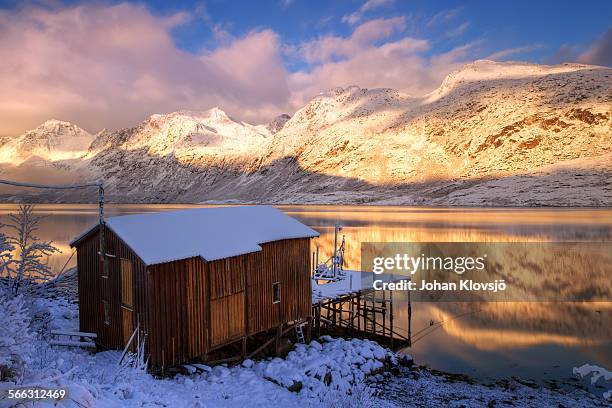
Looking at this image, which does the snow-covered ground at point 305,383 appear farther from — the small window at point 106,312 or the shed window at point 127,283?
the shed window at point 127,283

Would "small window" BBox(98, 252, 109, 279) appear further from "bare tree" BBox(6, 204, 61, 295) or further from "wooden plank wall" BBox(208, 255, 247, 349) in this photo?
"wooden plank wall" BBox(208, 255, 247, 349)

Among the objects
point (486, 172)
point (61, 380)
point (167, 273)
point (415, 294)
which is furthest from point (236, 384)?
point (486, 172)

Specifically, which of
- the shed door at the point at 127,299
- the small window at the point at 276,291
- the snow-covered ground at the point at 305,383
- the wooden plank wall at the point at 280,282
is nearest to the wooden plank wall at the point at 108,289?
the shed door at the point at 127,299

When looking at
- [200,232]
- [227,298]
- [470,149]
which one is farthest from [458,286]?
[470,149]

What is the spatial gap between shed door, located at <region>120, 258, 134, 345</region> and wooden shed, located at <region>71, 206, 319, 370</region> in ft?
0.12

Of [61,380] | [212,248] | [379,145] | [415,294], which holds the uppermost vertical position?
[379,145]

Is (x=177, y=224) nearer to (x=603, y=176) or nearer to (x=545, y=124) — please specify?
(x=603, y=176)

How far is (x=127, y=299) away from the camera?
1522cm

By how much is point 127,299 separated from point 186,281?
7.68ft

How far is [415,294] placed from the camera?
108 feet

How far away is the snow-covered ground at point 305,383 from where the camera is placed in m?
12.0

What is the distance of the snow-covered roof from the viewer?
48.8ft

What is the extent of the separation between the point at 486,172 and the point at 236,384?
135 meters

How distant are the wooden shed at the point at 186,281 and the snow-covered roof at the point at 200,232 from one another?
36mm
